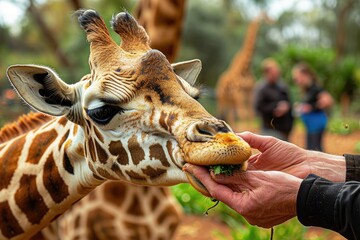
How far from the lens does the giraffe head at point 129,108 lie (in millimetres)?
2287

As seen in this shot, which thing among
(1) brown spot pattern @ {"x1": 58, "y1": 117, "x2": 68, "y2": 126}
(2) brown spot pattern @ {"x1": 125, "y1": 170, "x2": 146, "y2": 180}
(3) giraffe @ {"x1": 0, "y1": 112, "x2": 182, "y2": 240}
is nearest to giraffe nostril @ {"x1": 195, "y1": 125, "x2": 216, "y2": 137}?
(2) brown spot pattern @ {"x1": 125, "y1": 170, "x2": 146, "y2": 180}

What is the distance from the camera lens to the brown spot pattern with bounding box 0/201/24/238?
289cm

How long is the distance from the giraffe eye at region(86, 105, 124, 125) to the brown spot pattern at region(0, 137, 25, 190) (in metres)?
0.69

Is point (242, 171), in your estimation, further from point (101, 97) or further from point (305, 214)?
point (101, 97)

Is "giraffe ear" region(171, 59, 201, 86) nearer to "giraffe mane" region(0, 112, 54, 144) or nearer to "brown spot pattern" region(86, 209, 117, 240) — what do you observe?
"giraffe mane" region(0, 112, 54, 144)

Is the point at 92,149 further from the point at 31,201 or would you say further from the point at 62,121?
the point at 31,201

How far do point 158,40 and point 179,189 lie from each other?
2420mm

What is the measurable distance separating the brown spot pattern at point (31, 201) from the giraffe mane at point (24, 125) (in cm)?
42

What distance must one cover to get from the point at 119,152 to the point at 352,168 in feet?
3.74

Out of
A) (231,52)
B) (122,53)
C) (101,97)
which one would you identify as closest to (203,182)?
(101,97)

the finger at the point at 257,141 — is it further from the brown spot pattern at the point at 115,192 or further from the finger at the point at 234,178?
the brown spot pattern at the point at 115,192

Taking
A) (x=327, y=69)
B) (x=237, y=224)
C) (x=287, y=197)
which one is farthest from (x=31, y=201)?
(x=327, y=69)

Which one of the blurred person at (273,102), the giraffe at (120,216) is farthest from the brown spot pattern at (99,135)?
the blurred person at (273,102)

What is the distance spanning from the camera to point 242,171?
2.18m
